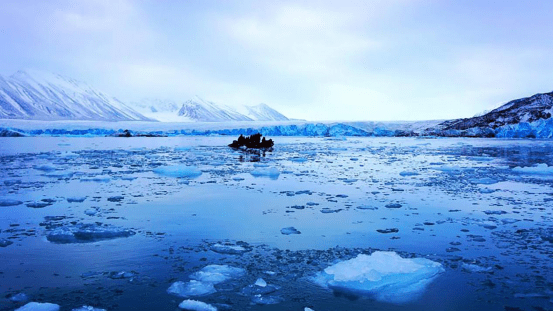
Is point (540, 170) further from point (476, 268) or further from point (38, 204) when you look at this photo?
point (38, 204)

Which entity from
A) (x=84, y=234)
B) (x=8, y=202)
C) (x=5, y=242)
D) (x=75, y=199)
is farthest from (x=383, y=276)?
(x=8, y=202)

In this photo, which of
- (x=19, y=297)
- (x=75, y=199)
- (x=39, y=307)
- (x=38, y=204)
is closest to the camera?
(x=39, y=307)

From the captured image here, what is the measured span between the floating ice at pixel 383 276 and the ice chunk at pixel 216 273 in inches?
28.5

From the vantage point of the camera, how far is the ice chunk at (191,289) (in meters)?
3.32

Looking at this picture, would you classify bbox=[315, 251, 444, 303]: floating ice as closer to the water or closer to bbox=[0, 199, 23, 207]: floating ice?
the water

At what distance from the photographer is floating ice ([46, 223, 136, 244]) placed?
15.4 ft

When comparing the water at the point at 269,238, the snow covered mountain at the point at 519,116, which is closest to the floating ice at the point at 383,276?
the water at the point at 269,238

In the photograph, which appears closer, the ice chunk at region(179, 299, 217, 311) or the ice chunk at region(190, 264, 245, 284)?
the ice chunk at region(179, 299, 217, 311)

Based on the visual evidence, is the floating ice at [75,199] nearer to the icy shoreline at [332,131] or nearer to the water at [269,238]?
the water at [269,238]

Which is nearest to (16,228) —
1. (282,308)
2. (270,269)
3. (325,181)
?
(270,269)

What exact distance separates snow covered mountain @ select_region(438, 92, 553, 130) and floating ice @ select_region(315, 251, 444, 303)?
174 ft

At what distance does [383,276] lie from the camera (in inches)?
140

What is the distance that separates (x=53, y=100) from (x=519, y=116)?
126905mm

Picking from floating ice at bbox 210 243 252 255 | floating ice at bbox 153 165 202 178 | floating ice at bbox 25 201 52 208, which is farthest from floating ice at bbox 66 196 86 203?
floating ice at bbox 210 243 252 255
